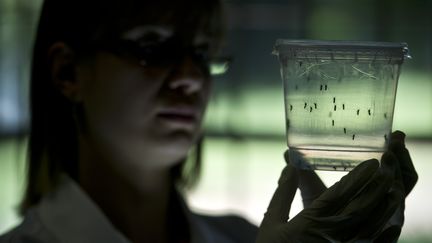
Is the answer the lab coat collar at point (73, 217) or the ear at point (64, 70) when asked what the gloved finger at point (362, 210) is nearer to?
the lab coat collar at point (73, 217)

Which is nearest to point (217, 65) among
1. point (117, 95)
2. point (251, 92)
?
point (117, 95)

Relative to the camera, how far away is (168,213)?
143cm

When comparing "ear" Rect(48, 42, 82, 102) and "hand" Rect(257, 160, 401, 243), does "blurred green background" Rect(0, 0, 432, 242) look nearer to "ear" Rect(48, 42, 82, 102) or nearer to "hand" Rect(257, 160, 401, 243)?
"ear" Rect(48, 42, 82, 102)

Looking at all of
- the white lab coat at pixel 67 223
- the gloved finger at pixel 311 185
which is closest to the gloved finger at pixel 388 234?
the gloved finger at pixel 311 185

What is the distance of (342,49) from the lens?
0.76m

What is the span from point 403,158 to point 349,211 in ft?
0.44

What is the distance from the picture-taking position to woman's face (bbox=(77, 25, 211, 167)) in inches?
47.2

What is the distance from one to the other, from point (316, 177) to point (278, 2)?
2.10 meters

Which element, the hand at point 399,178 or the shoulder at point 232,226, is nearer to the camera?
the hand at point 399,178

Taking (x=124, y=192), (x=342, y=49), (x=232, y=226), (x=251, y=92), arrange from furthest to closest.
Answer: (x=251, y=92)
(x=232, y=226)
(x=124, y=192)
(x=342, y=49)

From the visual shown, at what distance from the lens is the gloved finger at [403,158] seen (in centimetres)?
88

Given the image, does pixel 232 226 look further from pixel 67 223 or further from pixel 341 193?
pixel 341 193

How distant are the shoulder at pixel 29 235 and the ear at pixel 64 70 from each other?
0.27m

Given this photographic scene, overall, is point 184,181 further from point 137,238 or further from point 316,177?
point 316,177
